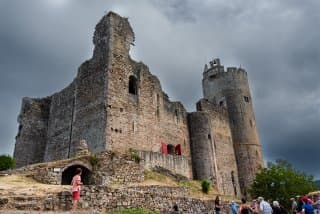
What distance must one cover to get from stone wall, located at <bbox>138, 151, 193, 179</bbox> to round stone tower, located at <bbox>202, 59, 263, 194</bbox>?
13.1m

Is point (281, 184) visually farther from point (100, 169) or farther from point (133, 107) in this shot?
point (100, 169)

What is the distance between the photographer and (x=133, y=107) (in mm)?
25766

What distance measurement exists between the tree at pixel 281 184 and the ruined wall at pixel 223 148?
4866 millimetres

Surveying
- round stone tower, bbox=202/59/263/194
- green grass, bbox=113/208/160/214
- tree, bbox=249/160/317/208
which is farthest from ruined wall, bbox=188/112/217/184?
green grass, bbox=113/208/160/214

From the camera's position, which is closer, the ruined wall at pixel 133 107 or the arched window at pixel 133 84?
the ruined wall at pixel 133 107

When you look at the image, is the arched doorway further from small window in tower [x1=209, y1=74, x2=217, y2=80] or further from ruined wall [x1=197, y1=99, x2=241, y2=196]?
small window in tower [x1=209, y1=74, x2=217, y2=80]

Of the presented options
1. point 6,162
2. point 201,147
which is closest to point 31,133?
point 6,162

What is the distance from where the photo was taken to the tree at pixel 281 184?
85.5ft

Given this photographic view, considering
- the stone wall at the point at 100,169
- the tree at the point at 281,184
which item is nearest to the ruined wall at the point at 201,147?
the tree at the point at 281,184

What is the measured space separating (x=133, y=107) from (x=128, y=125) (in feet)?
5.74

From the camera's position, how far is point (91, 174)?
16578 mm

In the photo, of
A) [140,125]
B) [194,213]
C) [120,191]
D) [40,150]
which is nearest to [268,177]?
[140,125]

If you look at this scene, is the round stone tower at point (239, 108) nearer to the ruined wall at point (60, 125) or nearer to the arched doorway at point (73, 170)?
the ruined wall at point (60, 125)

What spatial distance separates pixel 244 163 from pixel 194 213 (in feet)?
74.4
